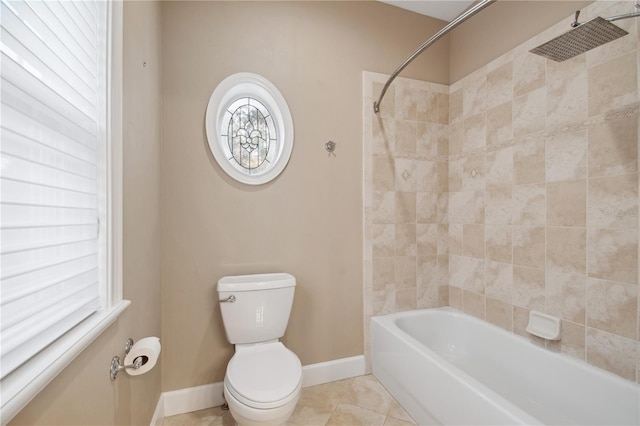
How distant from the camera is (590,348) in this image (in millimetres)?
1489

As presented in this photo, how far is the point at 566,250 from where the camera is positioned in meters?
1.59

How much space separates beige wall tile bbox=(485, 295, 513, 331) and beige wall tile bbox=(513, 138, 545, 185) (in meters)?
0.80

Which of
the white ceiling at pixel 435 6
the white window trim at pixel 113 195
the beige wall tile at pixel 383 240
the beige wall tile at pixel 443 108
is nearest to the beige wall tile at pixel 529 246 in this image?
the beige wall tile at pixel 383 240

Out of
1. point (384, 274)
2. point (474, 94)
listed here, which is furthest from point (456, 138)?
point (384, 274)

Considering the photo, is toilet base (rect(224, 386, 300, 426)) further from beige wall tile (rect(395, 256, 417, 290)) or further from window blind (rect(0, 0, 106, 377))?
beige wall tile (rect(395, 256, 417, 290))

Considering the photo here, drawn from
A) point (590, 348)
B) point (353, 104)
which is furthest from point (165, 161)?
point (590, 348)

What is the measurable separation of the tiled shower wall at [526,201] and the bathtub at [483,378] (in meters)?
0.10

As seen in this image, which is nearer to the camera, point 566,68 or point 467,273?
point 566,68

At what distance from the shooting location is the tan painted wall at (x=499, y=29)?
1696 millimetres

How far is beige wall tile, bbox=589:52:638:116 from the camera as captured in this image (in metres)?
1.35

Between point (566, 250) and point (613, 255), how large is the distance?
0.65 ft

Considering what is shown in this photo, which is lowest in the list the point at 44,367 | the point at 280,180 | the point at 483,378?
the point at 483,378

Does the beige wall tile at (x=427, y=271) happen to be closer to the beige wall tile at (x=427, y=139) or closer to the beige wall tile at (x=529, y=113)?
the beige wall tile at (x=427, y=139)

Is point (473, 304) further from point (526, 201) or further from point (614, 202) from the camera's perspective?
point (614, 202)
